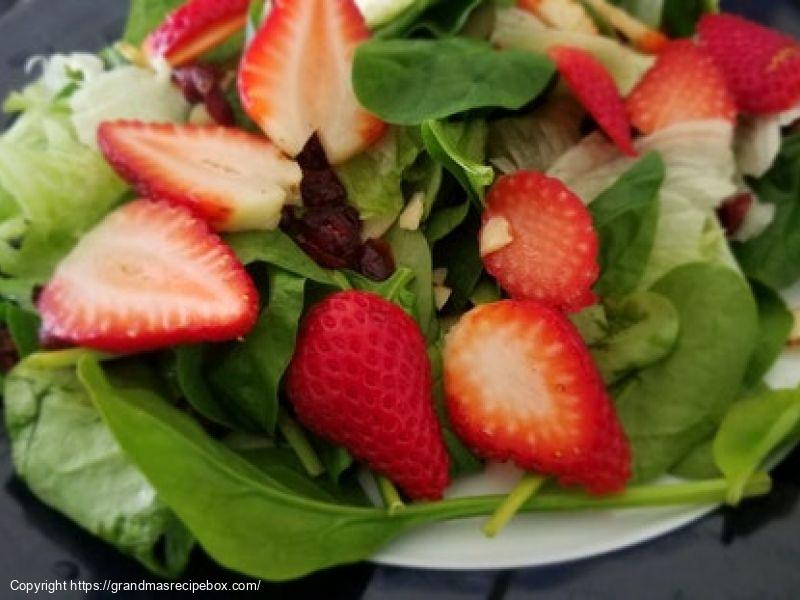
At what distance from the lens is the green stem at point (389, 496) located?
91 centimetres

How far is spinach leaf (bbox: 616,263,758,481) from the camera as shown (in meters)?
0.96

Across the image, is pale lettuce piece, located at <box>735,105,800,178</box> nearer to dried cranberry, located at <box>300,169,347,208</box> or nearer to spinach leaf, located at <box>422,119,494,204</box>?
spinach leaf, located at <box>422,119,494,204</box>

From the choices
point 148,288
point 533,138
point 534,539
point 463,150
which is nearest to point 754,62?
point 533,138

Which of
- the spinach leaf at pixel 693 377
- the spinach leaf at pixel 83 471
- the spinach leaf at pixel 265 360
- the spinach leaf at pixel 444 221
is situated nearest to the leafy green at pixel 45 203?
the spinach leaf at pixel 83 471

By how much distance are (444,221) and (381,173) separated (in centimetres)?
9

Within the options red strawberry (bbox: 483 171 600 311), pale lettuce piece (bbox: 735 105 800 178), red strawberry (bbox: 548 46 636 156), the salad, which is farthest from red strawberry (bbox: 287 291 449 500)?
pale lettuce piece (bbox: 735 105 800 178)

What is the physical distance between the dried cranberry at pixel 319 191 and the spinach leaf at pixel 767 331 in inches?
18.0

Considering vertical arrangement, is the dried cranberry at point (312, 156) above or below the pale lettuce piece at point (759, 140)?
above

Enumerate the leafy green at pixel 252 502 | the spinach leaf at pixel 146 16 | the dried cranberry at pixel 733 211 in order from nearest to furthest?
1. the leafy green at pixel 252 502
2. the dried cranberry at pixel 733 211
3. the spinach leaf at pixel 146 16

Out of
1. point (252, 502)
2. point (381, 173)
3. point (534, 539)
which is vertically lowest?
point (534, 539)

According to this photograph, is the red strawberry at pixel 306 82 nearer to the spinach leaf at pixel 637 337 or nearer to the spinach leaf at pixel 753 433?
the spinach leaf at pixel 637 337

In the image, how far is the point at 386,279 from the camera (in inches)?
40.3

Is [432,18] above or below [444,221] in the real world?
above

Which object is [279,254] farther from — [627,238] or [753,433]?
[753,433]
